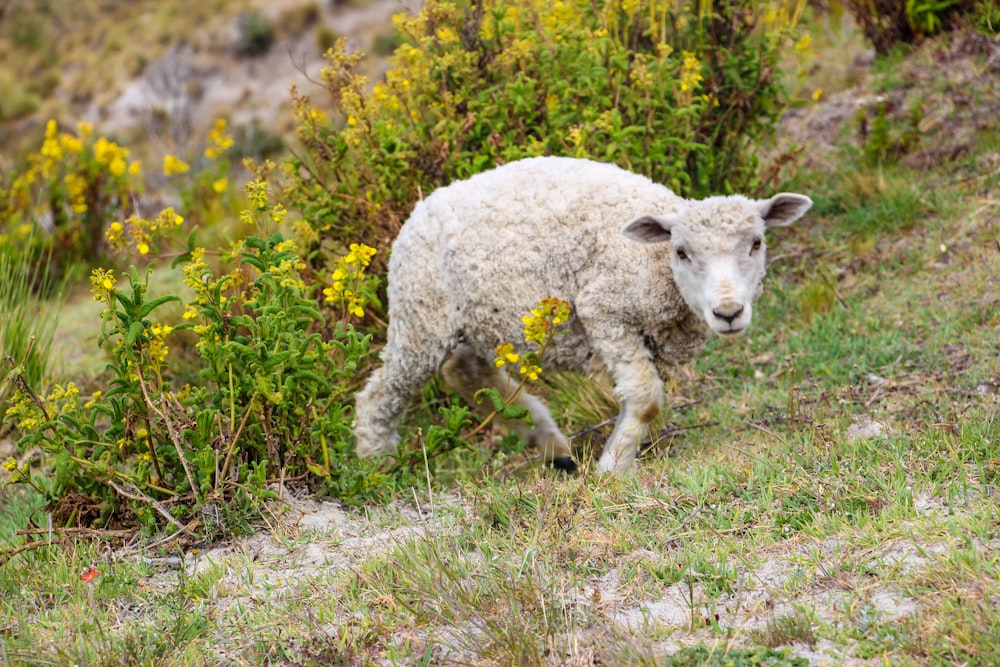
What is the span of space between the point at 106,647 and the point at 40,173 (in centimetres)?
944

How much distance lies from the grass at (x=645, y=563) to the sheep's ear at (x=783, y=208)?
904 millimetres

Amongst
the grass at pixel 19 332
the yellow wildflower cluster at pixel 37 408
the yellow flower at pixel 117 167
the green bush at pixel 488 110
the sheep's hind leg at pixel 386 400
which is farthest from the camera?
the yellow flower at pixel 117 167

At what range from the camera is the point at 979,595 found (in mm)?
2992

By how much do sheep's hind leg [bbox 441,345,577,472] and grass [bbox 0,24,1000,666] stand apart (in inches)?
6.9

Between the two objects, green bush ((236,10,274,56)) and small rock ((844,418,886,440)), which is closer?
small rock ((844,418,886,440))

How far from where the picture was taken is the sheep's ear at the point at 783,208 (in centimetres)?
484

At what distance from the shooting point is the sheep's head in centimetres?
439

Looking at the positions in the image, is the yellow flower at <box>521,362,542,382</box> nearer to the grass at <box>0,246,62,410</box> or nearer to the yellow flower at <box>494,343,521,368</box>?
the yellow flower at <box>494,343,521,368</box>

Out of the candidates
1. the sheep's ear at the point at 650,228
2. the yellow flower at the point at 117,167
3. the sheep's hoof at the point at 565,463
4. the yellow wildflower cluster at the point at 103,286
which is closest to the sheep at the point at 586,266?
the sheep's ear at the point at 650,228

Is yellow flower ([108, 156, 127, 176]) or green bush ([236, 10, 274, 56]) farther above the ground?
yellow flower ([108, 156, 127, 176])

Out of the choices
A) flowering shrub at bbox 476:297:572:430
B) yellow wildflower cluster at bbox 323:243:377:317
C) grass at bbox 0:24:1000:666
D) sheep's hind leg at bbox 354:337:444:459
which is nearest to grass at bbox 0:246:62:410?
grass at bbox 0:24:1000:666

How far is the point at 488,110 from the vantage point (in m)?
6.27

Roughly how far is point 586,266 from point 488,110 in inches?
68.4

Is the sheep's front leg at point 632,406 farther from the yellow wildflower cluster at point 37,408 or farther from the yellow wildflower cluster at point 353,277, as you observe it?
the yellow wildflower cluster at point 37,408
